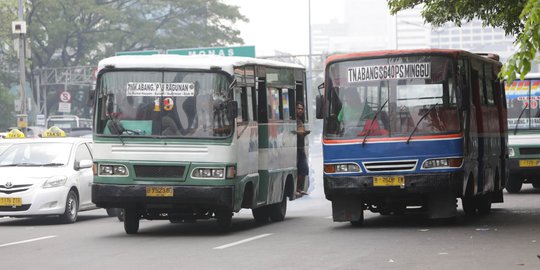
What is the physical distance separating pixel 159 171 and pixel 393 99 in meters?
3.66

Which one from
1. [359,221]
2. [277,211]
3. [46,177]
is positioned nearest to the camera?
[359,221]

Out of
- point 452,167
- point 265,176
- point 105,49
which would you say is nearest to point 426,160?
point 452,167

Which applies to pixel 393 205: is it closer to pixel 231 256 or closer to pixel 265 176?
pixel 265 176

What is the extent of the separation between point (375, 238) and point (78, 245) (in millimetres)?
4064

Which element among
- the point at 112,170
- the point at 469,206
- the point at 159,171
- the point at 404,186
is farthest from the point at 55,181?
the point at 469,206

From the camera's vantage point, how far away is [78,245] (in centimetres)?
1627

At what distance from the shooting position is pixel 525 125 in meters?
28.3

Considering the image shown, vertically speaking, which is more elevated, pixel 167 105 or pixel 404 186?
pixel 167 105

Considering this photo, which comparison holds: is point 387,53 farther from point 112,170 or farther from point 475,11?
point 112,170

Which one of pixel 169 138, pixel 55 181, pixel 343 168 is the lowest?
pixel 55 181

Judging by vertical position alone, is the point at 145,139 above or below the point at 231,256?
above

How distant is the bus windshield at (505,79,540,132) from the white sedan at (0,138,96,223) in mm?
10460

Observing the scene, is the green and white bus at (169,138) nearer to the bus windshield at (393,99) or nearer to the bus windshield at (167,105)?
the bus windshield at (167,105)

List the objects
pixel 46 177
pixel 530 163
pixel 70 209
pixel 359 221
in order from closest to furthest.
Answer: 1. pixel 359 221
2. pixel 46 177
3. pixel 70 209
4. pixel 530 163
